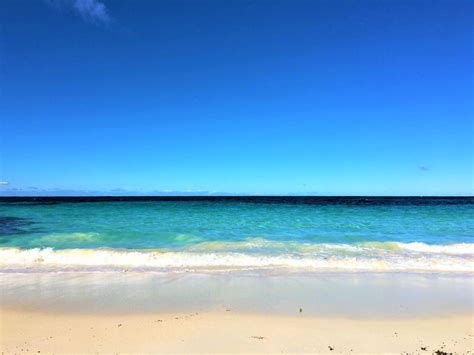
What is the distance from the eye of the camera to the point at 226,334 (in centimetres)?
482

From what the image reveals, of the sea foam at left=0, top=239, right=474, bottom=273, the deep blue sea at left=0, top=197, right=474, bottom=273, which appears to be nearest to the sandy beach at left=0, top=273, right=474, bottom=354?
the sea foam at left=0, top=239, right=474, bottom=273

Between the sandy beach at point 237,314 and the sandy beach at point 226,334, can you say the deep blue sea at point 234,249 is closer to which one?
the sandy beach at point 237,314

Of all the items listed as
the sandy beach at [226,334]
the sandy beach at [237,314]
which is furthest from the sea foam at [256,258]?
the sandy beach at [226,334]

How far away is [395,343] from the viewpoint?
179 inches

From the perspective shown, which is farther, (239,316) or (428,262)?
(428,262)

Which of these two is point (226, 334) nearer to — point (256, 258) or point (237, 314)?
point (237, 314)

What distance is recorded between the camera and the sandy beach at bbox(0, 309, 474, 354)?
14.5 feet

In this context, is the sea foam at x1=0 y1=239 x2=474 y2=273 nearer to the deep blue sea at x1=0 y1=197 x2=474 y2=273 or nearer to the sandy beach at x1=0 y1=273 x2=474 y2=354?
the deep blue sea at x1=0 y1=197 x2=474 y2=273

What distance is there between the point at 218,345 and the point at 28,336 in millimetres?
3033

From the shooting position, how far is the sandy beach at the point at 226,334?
174 inches

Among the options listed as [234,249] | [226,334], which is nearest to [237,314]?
[226,334]

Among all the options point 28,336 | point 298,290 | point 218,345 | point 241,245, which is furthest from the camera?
point 241,245

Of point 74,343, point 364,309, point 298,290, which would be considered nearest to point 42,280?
point 74,343

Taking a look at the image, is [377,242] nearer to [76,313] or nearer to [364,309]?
[364,309]
